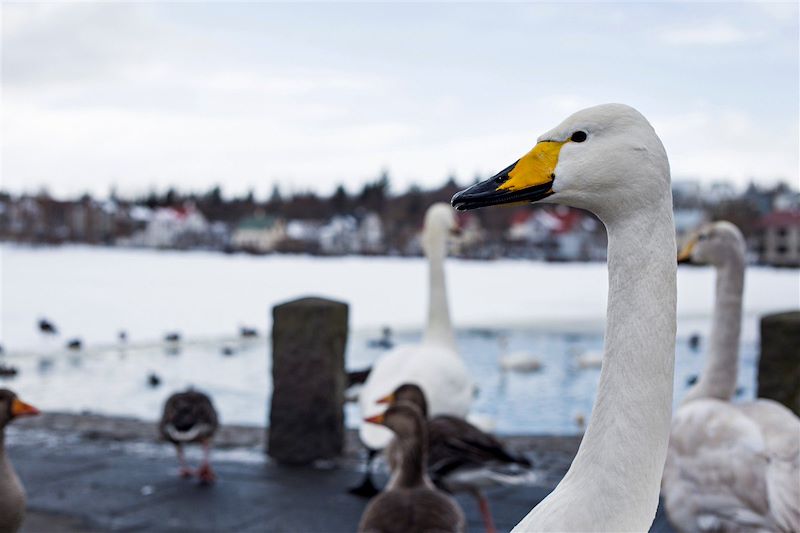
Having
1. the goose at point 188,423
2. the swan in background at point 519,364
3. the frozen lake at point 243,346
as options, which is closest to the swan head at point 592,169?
the goose at point 188,423

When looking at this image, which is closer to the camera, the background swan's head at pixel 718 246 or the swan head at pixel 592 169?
the swan head at pixel 592 169

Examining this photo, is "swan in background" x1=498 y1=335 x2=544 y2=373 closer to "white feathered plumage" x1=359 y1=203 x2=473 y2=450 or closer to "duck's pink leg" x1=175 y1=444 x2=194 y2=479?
"white feathered plumage" x1=359 y1=203 x2=473 y2=450

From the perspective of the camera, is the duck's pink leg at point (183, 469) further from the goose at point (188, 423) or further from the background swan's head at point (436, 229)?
the background swan's head at point (436, 229)

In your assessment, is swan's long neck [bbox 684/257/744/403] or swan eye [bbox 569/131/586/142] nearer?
swan eye [bbox 569/131/586/142]

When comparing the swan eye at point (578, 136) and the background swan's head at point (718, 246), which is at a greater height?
the swan eye at point (578, 136)

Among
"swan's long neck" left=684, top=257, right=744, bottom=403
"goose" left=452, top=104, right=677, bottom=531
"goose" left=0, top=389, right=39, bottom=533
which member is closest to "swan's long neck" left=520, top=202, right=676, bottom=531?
"goose" left=452, top=104, right=677, bottom=531

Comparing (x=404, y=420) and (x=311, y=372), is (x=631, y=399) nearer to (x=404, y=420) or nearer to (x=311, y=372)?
(x=404, y=420)

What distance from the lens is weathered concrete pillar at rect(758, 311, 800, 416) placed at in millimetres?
6133

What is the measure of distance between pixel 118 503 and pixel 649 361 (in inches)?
169

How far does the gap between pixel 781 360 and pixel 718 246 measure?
169 centimetres

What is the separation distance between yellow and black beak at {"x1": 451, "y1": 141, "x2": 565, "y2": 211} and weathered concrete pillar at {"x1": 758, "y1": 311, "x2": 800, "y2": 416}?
4.77 m

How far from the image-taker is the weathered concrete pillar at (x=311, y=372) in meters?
6.73

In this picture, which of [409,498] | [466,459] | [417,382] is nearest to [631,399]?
[409,498]

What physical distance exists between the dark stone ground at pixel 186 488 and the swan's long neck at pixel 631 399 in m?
3.22
